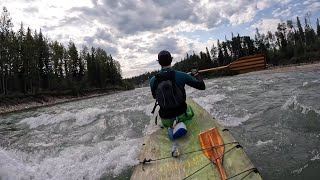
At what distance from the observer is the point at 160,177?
453 centimetres

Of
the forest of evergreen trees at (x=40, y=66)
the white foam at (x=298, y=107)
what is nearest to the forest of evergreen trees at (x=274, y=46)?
the forest of evergreen trees at (x=40, y=66)

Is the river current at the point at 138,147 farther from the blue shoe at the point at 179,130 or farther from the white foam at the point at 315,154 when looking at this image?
the blue shoe at the point at 179,130

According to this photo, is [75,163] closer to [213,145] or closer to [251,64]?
[213,145]

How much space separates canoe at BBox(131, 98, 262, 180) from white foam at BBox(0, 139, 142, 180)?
934 mm

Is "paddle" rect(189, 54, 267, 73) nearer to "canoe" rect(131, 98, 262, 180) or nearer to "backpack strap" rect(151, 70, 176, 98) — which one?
"backpack strap" rect(151, 70, 176, 98)

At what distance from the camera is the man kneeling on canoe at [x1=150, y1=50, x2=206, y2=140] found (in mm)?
5413

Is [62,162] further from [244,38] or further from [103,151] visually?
[244,38]

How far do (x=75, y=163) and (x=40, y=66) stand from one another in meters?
57.1

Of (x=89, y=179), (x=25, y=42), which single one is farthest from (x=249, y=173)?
(x=25, y=42)

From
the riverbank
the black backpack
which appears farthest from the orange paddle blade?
the riverbank

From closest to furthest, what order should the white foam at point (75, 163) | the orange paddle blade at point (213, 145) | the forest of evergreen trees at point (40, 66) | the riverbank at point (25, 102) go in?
the orange paddle blade at point (213, 145)
the white foam at point (75, 163)
the riverbank at point (25, 102)
the forest of evergreen trees at point (40, 66)

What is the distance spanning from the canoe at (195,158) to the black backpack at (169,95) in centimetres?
42

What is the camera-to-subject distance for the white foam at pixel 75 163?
6.06 metres

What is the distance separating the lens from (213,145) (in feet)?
16.1
